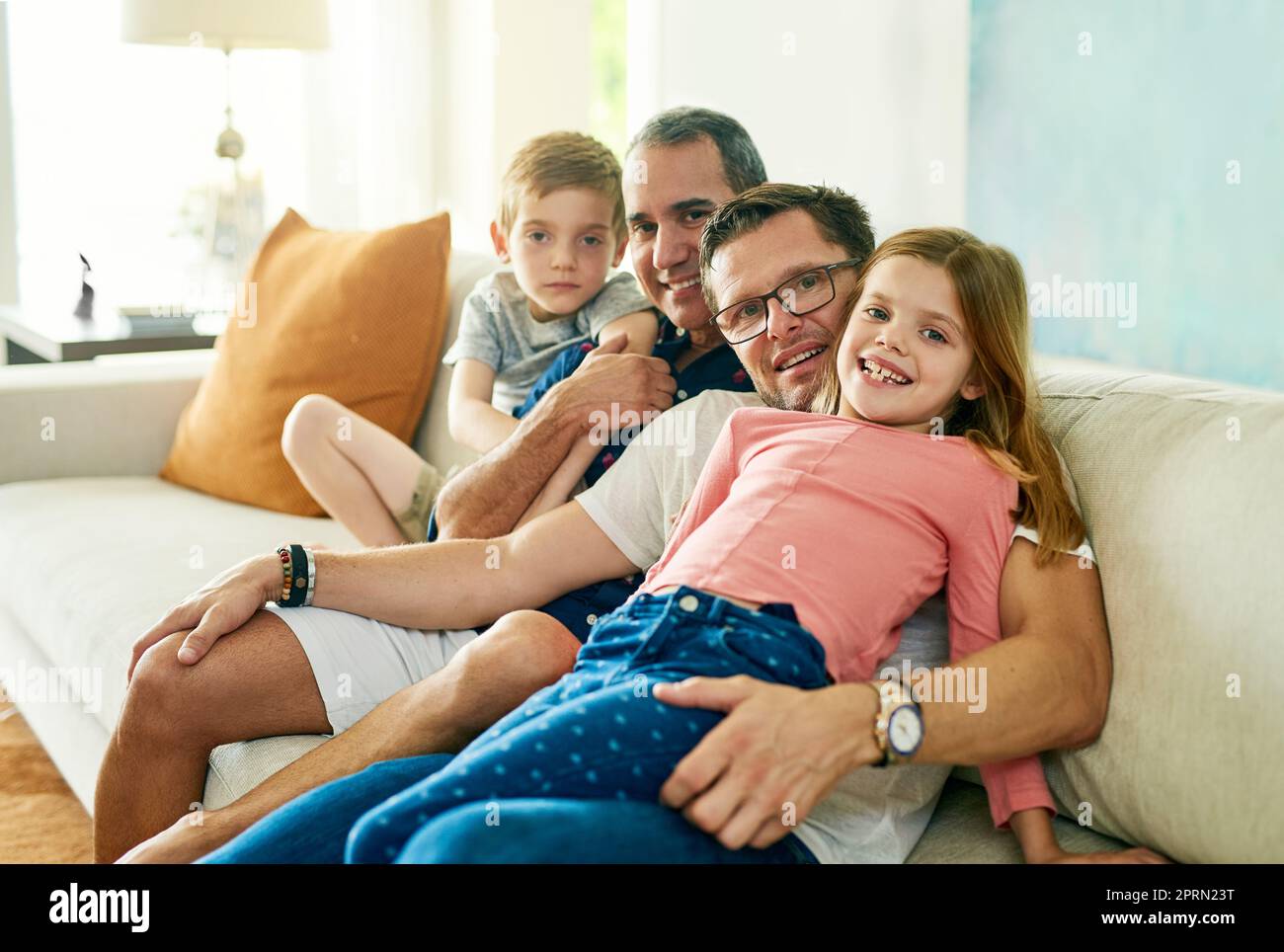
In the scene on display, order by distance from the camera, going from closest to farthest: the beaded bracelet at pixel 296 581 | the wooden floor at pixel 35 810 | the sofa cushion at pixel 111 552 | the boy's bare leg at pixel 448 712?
the boy's bare leg at pixel 448 712 < the beaded bracelet at pixel 296 581 < the sofa cushion at pixel 111 552 < the wooden floor at pixel 35 810

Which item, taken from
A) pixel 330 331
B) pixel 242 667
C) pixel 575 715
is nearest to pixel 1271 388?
pixel 575 715

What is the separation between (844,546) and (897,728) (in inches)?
7.8

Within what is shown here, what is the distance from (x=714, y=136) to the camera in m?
1.93

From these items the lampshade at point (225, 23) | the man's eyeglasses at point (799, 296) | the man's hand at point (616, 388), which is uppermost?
the lampshade at point (225, 23)

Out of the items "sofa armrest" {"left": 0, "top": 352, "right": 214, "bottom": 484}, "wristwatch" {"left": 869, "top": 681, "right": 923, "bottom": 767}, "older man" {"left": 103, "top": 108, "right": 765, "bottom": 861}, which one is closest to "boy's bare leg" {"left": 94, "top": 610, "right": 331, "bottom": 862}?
"older man" {"left": 103, "top": 108, "right": 765, "bottom": 861}

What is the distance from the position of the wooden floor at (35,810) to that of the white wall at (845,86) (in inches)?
71.7

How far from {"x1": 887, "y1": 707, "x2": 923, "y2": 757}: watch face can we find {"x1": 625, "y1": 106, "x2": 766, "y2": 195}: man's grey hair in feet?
3.25

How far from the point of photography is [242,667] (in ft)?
5.30

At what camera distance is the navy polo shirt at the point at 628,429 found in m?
1.69

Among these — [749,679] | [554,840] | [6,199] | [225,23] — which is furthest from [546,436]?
[6,199]

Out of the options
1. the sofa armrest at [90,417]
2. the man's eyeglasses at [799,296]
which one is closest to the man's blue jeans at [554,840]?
the man's eyeglasses at [799,296]

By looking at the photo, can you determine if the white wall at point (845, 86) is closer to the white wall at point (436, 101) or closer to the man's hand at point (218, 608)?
the white wall at point (436, 101)

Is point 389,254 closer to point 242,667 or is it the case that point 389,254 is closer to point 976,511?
point 242,667

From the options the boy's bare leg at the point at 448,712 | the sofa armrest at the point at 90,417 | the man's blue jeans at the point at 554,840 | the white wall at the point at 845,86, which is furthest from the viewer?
the sofa armrest at the point at 90,417
